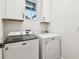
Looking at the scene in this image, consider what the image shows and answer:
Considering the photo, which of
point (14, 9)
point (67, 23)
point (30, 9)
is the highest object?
point (30, 9)

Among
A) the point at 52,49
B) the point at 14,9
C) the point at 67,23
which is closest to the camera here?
the point at 14,9

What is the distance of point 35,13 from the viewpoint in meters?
3.36

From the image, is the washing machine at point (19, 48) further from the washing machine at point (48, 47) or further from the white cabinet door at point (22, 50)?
the washing machine at point (48, 47)

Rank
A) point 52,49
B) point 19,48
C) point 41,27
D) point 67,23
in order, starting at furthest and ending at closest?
point 41,27 < point 67,23 < point 52,49 < point 19,48

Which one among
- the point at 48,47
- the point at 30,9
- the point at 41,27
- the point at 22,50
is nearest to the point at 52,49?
the point at 48,47

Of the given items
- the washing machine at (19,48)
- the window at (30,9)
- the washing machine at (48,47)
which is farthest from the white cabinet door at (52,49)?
the window at (30,9)

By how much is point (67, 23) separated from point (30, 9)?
4.19 feet

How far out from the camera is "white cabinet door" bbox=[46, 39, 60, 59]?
8.68 feet

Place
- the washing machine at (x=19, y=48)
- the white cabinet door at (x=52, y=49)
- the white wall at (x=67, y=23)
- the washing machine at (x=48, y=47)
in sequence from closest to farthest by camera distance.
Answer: the washing machine at (x=19, y=48) → the washing machine at (x=48, y=47) → the white cabinet door at (x=52, y=49) → the white wall at (x=67, y=23)

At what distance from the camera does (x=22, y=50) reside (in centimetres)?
194

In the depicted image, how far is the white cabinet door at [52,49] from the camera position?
2646mm

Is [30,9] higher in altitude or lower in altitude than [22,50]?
higher

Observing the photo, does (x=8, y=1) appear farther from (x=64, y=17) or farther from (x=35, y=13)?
(x=64, y=17)

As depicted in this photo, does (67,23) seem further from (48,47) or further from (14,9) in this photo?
(14,9)
